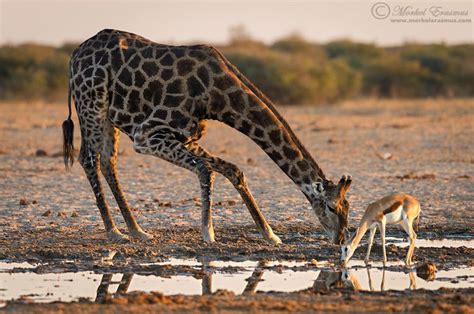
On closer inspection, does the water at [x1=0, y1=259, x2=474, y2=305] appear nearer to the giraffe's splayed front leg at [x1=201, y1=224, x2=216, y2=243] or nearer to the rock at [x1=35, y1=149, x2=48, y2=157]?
the giraffe's splayed front leg at [x1=201, y1=224, x2=216, y2=243]

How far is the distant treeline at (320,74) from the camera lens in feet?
147

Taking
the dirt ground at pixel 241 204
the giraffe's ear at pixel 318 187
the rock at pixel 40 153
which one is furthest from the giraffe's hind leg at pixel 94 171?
the rock at pixel 40 153

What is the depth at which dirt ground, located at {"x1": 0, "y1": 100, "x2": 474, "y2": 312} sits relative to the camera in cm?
879

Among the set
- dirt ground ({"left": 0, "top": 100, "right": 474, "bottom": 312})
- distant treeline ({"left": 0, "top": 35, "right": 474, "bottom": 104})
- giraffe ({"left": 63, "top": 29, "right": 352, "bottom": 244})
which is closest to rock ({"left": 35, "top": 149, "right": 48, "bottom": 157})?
dirt ground ({"left": 0, "top": 100, "right": 474, "bottom": 312})

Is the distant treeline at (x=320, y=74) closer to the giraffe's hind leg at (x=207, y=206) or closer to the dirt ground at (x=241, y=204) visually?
the dirt ground at (x=241, y=204)

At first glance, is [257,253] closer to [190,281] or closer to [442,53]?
[190,281]

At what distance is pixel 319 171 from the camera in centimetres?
1184

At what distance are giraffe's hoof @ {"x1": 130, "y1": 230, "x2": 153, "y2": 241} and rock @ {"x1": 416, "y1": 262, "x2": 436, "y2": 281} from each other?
3530 mm

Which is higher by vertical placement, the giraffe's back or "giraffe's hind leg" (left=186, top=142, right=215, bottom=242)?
the giraffe's back

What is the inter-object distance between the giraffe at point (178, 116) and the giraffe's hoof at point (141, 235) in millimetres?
14

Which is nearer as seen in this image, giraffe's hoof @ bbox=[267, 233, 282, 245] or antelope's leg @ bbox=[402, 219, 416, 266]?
antelope's leg @ bbox=[402, 219, 416, 266]

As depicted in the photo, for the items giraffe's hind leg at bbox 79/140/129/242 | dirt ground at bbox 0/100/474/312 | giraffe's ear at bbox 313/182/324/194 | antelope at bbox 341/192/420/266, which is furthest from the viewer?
giraffe's hind leg at bbox 79/140/129/242

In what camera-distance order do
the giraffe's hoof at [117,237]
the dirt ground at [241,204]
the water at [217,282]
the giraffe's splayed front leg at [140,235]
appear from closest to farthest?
the dirt ground at [241,204] < the water at [217,282] < the giraffe's hoof at [117,237] < the giraffe's splayed front leg at [140,235]

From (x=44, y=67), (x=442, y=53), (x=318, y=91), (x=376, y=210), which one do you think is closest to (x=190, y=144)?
(x=376, y=210)
